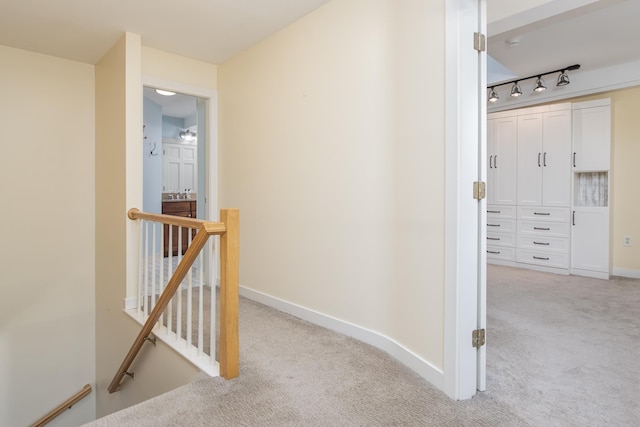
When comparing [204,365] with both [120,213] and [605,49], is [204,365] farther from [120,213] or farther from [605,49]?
[605,49]

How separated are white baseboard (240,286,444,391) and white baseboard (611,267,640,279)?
405 centimetres

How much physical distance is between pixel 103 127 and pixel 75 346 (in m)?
2.29

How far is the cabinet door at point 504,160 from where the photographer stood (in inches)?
198

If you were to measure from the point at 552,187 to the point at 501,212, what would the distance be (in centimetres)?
73

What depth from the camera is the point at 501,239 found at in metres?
5.20

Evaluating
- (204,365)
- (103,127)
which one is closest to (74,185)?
(103,127)

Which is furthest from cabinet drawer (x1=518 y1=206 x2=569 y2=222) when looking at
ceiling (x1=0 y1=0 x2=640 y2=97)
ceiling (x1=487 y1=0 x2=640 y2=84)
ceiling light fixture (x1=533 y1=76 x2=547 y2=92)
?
ceiling (x1=0 y1=0 x2=640 y2=97)

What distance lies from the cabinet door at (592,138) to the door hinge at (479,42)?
365 centimetres

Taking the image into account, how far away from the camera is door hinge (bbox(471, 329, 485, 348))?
1768 mm

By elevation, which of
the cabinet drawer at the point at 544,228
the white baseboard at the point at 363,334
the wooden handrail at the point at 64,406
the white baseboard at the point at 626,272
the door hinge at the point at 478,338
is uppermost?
the cabinet drawer at the point at 544,228

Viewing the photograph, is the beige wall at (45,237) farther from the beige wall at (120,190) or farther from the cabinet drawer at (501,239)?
the cabinet drawer at (501,239)

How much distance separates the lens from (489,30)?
2205 millimetres

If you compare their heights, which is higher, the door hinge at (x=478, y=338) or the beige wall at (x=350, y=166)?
the beige wall at (x=350, y=166)

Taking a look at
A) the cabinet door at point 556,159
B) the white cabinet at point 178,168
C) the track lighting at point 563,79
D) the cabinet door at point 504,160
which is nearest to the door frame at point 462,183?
the track lighting at point 563,79
